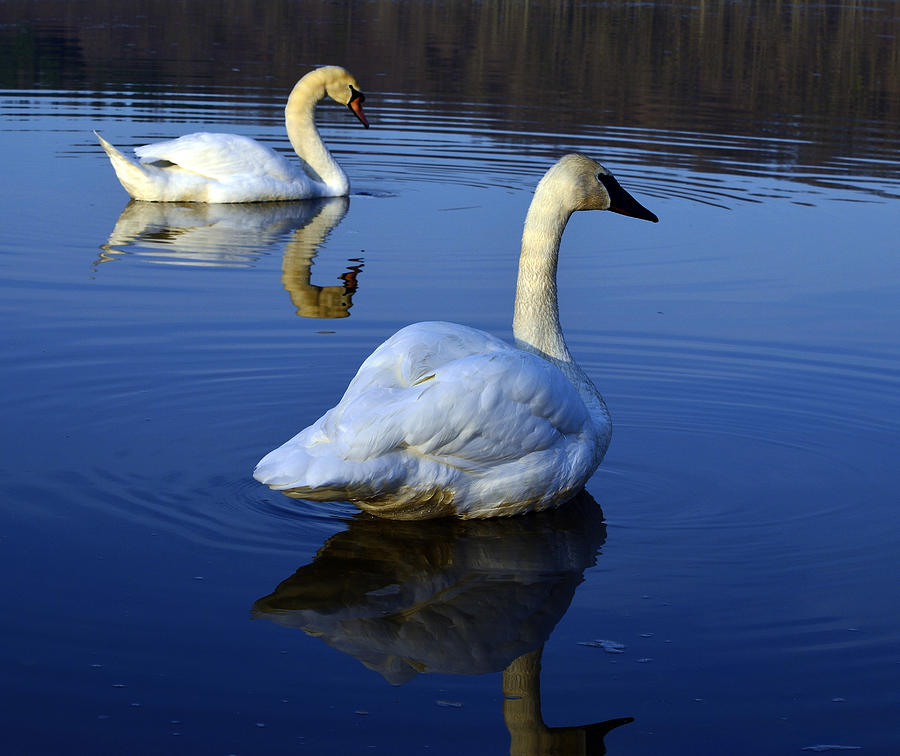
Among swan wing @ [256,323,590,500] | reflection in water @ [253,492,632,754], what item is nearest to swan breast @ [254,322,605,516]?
swan wing @ [256,323,590,500]

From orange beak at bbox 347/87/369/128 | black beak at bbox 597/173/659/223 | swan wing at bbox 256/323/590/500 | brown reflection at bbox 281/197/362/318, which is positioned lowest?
brown reflection at bbox 281/197/362/318

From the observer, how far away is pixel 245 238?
13.0 meters

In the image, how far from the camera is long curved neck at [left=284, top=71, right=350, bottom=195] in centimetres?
1580

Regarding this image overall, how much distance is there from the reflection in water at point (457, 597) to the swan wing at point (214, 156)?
9546 millimetres

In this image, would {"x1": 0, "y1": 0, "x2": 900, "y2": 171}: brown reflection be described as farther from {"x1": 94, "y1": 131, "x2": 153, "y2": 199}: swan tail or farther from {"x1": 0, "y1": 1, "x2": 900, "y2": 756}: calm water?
{"x1": 94, "y1": 131, "x2": 153, "y2": 199}: swan tail

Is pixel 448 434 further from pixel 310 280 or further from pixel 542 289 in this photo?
pixel 310 280

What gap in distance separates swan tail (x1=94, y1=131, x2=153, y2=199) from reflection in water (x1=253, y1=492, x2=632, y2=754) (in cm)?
943

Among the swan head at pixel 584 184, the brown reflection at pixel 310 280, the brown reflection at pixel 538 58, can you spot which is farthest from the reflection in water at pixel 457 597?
the brown reflection at pixel 538 58

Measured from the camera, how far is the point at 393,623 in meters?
4.97

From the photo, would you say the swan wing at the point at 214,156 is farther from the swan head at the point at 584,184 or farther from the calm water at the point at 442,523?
the swan head at the point at 584,184

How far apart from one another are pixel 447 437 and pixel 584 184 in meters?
2.08

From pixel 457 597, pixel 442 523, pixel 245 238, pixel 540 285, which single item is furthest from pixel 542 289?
pixel 245 238

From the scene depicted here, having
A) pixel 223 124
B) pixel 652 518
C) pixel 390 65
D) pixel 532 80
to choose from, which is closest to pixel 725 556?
pixel 652 518

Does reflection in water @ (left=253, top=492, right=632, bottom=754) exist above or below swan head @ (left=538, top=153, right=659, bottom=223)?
below
